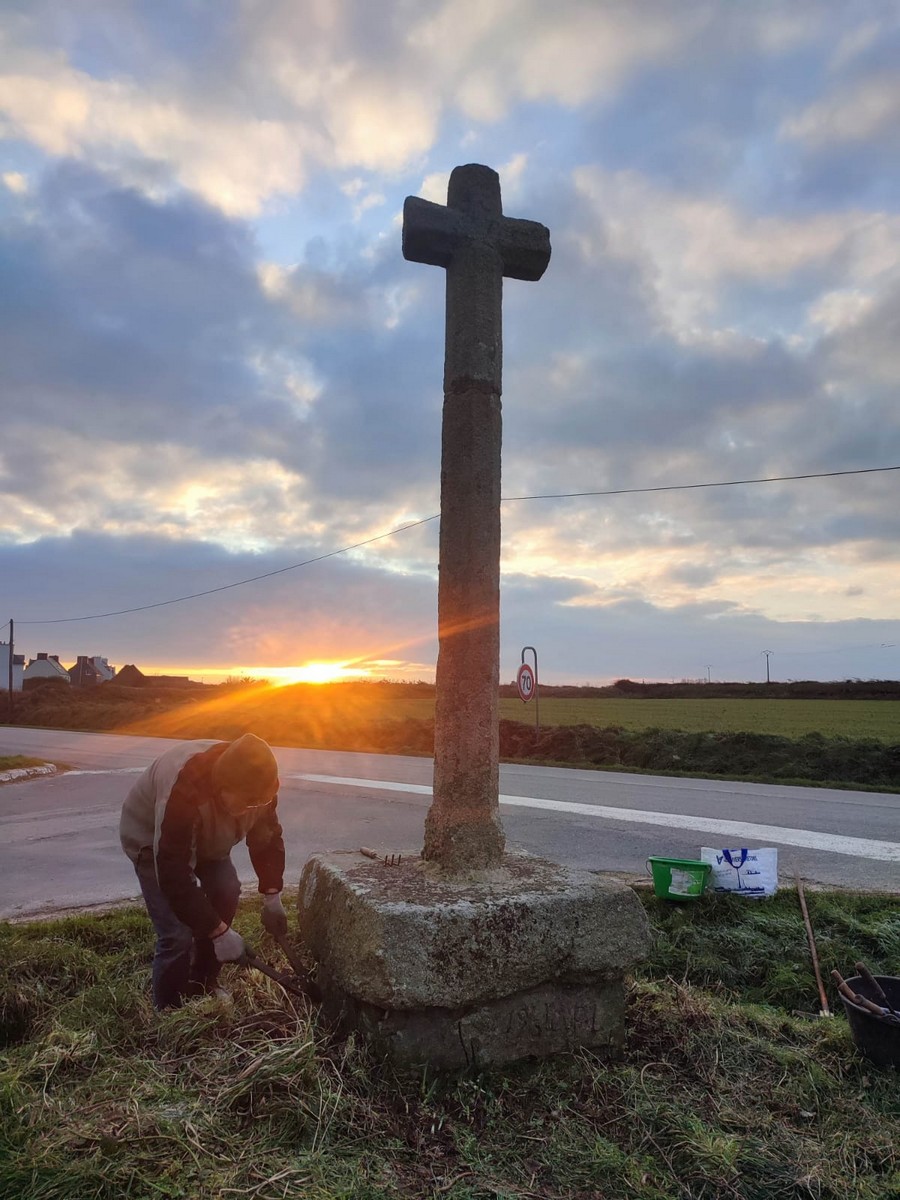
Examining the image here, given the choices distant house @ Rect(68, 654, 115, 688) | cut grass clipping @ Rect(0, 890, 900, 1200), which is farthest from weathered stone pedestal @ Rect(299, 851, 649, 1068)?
distant house @ Rect(68, 654, 115, 688)

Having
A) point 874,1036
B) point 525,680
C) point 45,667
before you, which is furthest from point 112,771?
point 45,667

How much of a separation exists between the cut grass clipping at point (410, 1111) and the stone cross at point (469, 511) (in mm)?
988

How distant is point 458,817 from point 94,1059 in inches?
67.6

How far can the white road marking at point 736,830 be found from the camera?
8.38 metres

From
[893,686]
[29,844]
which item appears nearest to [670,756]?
[29,844]

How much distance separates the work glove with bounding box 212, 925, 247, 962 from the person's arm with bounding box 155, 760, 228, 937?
0.11ft

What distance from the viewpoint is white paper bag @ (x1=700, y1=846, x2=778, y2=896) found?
599cm

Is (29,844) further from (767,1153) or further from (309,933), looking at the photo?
(767,1153)

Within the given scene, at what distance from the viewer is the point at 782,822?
10.1 m

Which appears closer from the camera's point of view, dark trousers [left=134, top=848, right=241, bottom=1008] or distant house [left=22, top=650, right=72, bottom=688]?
dark trousers [left=134, top=848, right=241, bottom=1008]

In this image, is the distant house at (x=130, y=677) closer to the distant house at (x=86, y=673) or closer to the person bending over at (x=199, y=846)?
the distant house at (x=86, y=673)

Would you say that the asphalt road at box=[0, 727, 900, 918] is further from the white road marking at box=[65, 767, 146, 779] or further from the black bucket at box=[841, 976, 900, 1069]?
the black bucket at box=[841, 976, 900, 1069]

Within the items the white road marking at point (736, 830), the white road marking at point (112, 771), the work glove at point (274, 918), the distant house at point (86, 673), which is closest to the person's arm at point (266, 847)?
the work glove at point (274, 918)

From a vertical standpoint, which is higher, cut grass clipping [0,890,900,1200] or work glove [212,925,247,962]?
work glove [212,925,247,962]
